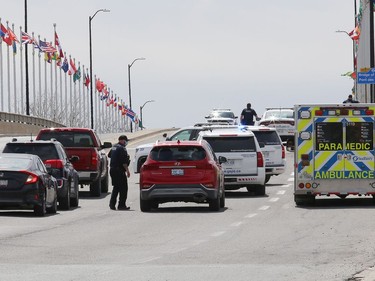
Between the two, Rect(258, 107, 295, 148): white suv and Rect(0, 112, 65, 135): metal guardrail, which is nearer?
Rect(258, 107, 295, 148): white suv

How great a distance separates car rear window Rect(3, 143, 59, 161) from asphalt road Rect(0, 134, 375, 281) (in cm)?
143

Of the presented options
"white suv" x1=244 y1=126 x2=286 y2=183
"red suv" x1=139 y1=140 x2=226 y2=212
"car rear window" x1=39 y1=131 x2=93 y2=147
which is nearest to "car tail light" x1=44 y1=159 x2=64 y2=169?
"red suv" x1=139 y1=140 x2=226 y2=212

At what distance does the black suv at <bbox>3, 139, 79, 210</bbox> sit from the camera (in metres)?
30.8

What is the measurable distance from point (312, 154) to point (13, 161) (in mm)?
6569

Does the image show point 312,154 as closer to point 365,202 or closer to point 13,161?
point 365,202

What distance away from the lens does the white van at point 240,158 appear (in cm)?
3494

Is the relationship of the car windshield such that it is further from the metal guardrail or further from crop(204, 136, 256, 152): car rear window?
crop(204, 136, 256, 152): car rear window

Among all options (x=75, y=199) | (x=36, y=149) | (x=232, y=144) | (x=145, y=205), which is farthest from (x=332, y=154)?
(x=36, y=149)

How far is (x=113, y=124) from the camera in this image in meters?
160

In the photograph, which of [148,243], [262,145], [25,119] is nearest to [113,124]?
[25,119]

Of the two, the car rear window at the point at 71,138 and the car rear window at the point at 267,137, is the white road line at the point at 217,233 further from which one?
the car rear window at the point at 267,137

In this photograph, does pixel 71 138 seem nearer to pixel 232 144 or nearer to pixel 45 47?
pixel 232 144

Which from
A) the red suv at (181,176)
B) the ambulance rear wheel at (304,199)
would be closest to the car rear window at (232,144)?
the ambulance rear wheel at (304,199)

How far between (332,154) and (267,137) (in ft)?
34.6
